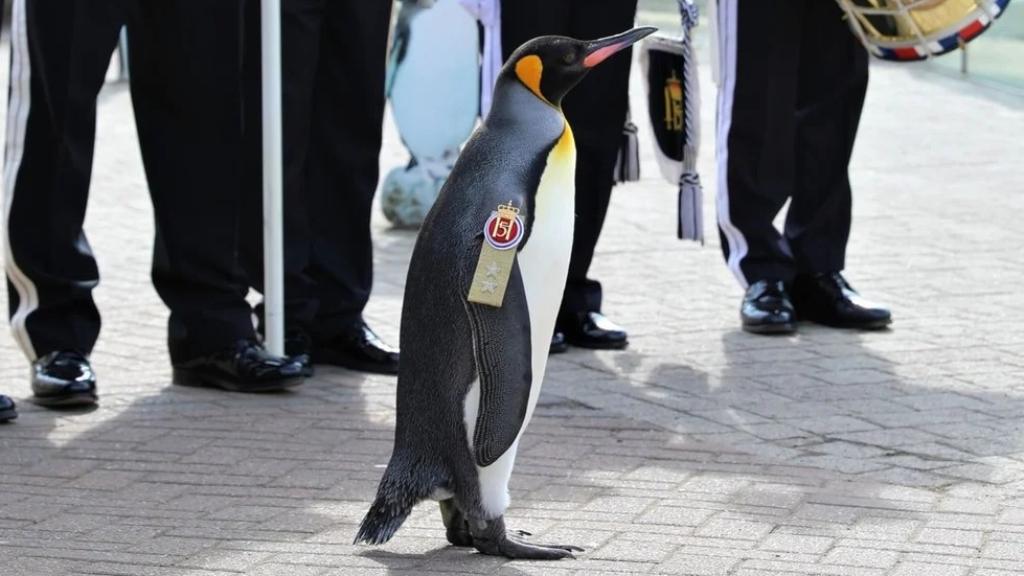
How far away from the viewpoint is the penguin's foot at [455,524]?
12.7 feet

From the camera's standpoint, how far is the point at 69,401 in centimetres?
518

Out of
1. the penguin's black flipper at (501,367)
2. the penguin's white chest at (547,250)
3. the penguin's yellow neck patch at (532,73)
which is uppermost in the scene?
the penguin's yellow neck patch at (532,73)

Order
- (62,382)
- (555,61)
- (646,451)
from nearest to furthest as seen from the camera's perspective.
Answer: (555,61), (646,451), (62,382)

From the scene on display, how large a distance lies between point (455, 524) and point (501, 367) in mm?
417

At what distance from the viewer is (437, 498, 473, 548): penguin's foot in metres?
3.87

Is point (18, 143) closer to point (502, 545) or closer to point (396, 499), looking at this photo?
point (396, 499)

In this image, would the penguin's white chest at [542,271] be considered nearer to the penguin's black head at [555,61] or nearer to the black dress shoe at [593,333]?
the penguin's black head at [555,61]

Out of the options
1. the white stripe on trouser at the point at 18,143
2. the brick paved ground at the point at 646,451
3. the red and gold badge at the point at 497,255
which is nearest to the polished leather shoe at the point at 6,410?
the brick paved ground at the point at 646,451

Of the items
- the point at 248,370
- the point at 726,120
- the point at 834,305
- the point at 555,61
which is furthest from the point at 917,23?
the point at 555,61

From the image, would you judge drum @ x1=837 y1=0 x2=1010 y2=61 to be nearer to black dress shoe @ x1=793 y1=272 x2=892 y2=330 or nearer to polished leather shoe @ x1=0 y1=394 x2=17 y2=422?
black dress shoe @ x1=793 y1=272 x2=892 y2=330

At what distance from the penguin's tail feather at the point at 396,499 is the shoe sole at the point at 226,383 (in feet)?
5.47

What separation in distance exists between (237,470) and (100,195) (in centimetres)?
476

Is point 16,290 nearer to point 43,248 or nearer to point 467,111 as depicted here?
point 43,248

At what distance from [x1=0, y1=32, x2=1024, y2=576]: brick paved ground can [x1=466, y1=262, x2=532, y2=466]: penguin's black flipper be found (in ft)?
0.89
